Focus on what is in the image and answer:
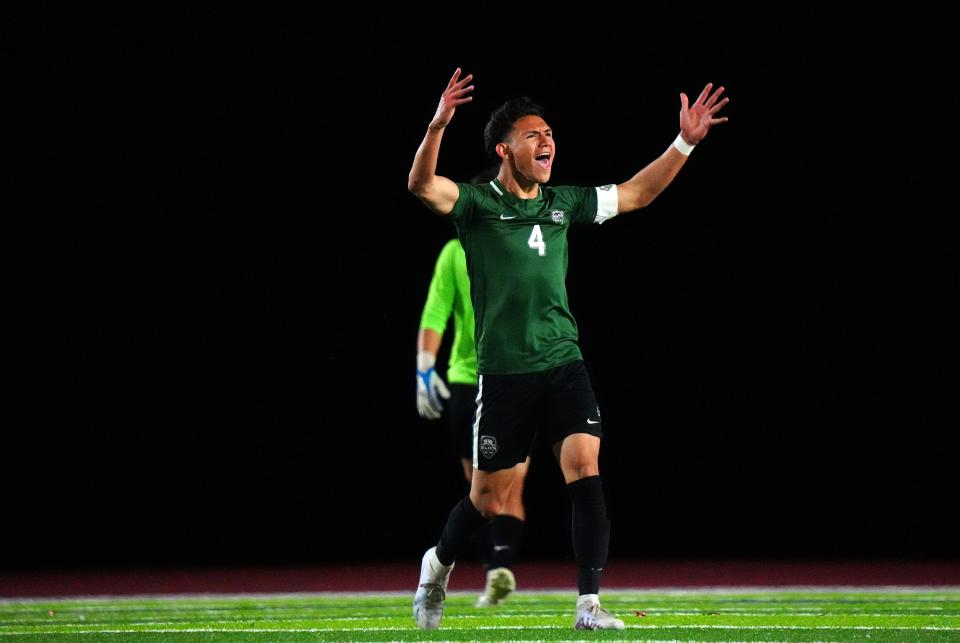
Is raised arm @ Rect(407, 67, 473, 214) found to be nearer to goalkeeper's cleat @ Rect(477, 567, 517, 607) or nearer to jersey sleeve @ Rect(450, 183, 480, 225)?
jersey sleeve @ Rect(450, 183, 480, 225)

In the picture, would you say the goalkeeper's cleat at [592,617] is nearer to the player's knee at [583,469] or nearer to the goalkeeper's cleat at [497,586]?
the player's knee at [583,469]

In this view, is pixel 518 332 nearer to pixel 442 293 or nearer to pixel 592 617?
pixel 592 617

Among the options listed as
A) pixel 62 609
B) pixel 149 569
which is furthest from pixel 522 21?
pixel 62 609

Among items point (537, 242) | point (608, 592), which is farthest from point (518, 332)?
point (608, 592)

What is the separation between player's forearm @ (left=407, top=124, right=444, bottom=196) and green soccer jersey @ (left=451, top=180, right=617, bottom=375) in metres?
0.18

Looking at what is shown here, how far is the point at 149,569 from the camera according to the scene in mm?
10469

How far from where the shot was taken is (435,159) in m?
4.39

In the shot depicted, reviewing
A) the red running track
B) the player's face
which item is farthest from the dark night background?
the player's face

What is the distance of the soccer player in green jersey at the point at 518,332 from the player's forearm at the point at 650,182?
0.38 feet

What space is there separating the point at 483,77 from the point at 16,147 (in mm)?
3532

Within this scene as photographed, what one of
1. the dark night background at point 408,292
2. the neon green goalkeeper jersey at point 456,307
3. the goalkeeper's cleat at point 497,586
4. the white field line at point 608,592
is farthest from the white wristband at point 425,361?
the dark night background at point 408,292

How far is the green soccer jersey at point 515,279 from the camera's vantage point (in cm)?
456

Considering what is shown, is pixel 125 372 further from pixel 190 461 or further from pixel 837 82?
pixel 837 82

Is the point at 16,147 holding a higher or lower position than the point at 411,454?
higher
